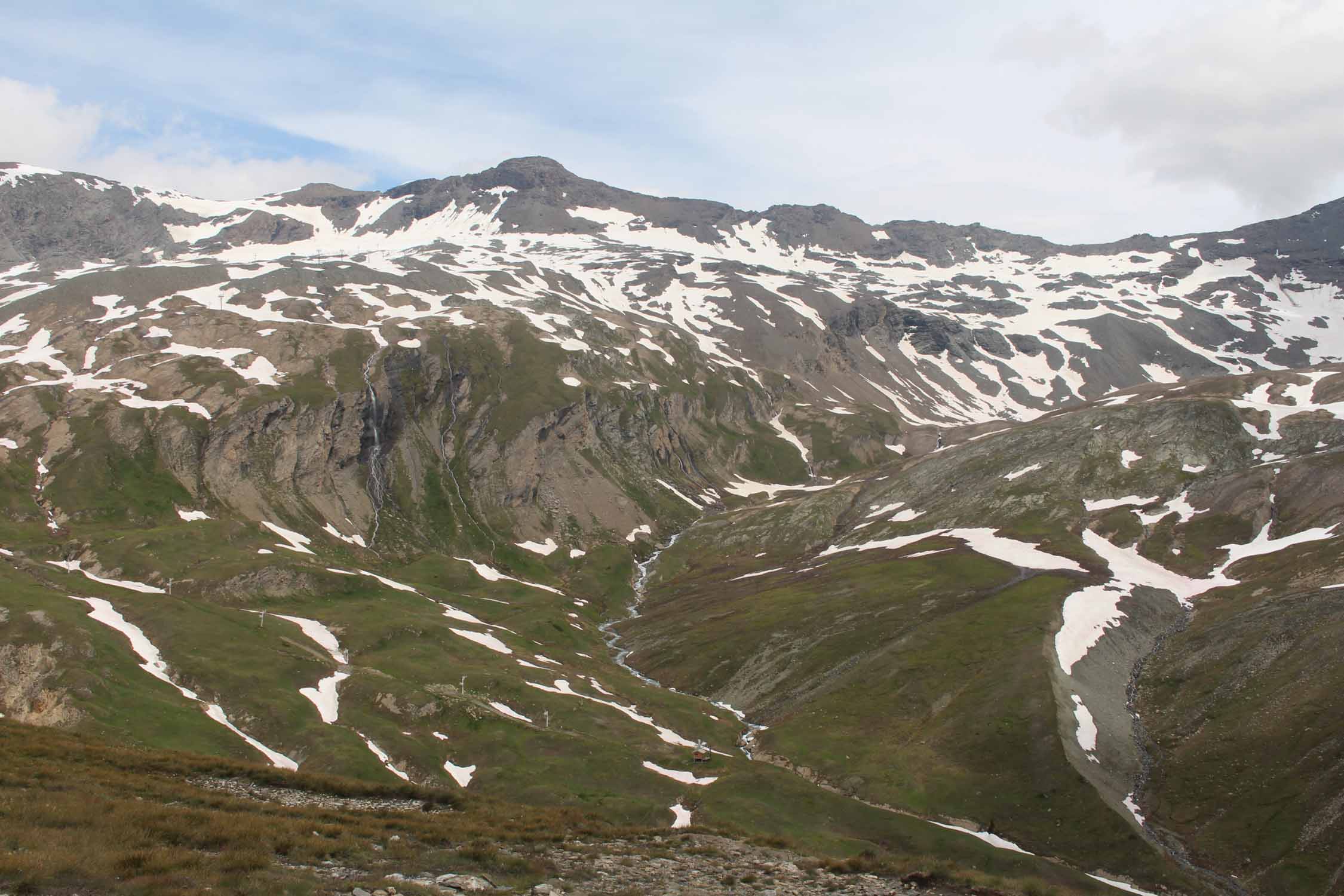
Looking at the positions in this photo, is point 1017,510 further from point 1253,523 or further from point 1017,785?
point 1017,785

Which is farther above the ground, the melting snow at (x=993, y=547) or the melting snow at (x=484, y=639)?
the melting snow at (x=993, y=547)

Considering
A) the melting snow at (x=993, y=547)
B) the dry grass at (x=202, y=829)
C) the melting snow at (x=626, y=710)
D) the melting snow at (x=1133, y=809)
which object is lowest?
the melting snow at (x=626, y=710)

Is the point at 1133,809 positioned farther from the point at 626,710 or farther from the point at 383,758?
the point at 383,758

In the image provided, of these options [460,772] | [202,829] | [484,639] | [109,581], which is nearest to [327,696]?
[460,772]

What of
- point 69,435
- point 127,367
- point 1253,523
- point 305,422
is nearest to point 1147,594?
point 1253,523

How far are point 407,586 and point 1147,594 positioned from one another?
10686 centimetres

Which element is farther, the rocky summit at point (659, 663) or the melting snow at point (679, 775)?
the melting snow at point (679, 775)

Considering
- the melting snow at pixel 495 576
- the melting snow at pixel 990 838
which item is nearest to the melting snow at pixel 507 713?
the melting snow at pixel 990 838

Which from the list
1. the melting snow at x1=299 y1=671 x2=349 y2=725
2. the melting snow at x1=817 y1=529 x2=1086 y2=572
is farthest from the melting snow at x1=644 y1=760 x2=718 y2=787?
the melting snow at x1=817 y1=529 x2=1086 y2=572

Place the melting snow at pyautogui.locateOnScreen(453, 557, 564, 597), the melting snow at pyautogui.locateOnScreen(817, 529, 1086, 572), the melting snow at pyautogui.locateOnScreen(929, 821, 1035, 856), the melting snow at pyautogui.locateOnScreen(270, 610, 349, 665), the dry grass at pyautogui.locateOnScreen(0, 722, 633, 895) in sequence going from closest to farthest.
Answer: the dry grass at pyautogui.locateOnScreen(0, 722, 633, 895)
the melting snow at pyautogui.locateOnScreen(929, 821, 1035, 856)
the melting snow at pyautogui.locateOnScreen(270, 610, 349, 665)
the melting snow at pyautogui.locateOnScreen(817, 529, 1086, 572)
the melting snow at pyautogui.locateOnScreen(453, 557, 564, 597)

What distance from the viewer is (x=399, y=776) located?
2751 inches

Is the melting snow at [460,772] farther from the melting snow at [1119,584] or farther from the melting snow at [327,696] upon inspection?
the melting snow at [1119,584]

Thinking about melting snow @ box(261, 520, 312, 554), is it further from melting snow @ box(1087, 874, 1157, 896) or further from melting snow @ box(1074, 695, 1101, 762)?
melting snow @ box(1087, 874, 1157, 896)

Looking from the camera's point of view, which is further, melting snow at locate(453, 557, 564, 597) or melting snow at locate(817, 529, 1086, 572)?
melting snow at locate(453, 557, 564, 597)
